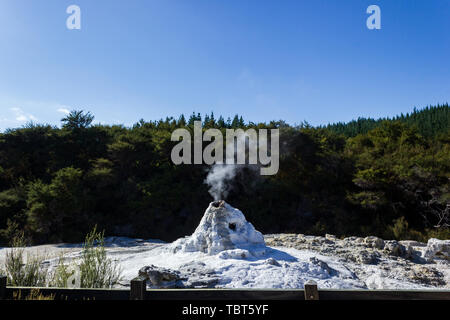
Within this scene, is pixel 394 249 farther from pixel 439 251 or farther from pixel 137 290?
pixel 137 290

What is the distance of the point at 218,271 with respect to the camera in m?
5.58

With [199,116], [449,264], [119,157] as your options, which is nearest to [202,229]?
[449,264]

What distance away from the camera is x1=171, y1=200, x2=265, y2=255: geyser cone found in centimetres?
676

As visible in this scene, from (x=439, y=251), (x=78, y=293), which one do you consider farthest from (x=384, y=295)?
(x=439, y=251)

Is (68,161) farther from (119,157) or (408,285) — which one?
(408,285)

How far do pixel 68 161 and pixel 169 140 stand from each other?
20.6 ft

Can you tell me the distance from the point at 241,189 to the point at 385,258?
25.2 ft

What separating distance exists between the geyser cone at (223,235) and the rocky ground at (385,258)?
6.49ft

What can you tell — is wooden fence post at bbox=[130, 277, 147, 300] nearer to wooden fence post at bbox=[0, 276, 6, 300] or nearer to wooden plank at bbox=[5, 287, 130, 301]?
wooden plank at bbox=[5, 287, 130, 301]

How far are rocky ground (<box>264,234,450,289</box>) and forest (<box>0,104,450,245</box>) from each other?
136 inches

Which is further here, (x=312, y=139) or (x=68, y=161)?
(x=68, y=161)

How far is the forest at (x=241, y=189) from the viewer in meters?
12.4

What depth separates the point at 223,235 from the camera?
6898mm

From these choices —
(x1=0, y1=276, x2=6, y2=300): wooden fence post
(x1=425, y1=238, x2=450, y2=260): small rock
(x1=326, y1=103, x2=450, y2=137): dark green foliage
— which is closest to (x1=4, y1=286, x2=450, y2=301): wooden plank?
(x1=0, y1=276, x2=6, y2=300): wooden fence post
